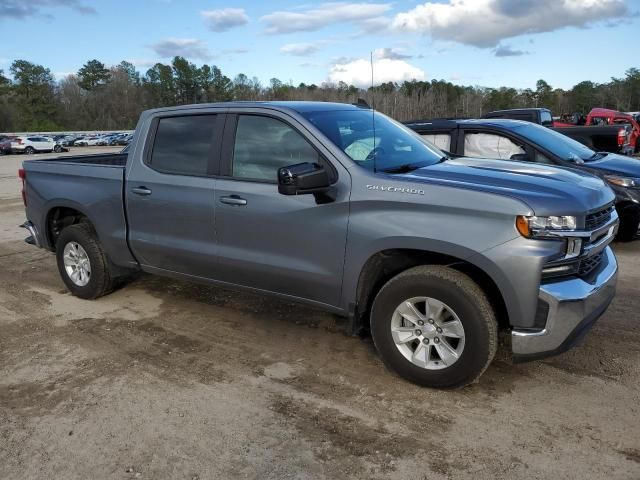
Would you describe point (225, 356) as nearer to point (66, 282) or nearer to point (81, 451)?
point (81, 451)

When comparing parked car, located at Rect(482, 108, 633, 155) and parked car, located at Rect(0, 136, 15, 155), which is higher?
parked car, located at Rect(482, 108, 633, 155)

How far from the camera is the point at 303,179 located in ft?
11.9

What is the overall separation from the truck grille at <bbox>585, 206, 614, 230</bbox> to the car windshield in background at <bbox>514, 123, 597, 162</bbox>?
3365 millimetres

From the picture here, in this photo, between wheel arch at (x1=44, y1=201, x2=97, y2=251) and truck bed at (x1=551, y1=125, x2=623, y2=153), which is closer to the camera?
wheel arch at (x1=44, y1=201, x2=97, y2=251)

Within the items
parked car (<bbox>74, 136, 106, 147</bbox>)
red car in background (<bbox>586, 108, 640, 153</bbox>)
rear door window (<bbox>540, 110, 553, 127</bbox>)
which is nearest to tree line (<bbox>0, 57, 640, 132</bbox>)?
parked car (<bbox>74, 136, 106, 147</bbox>)

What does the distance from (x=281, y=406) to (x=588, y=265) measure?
2.17m

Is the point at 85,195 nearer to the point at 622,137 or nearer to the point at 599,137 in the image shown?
the point at 599,137

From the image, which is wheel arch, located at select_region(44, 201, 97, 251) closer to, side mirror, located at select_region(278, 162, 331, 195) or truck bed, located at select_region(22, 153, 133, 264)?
truck bed, located at select_region(22, 153, 133, 264)

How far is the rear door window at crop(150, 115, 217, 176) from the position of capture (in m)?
4.65

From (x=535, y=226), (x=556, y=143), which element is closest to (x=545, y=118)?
(x=556, y=143)

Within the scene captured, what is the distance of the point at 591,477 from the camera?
9.23 feet

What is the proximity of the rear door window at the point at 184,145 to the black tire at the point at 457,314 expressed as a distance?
192 centimetres

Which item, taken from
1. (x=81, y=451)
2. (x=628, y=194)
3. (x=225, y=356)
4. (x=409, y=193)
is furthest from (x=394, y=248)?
(x=628, y=194)

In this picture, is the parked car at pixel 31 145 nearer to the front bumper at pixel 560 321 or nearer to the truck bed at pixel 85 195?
the truck bed at pixel 85 195
